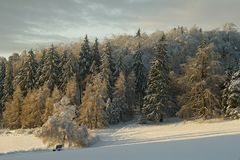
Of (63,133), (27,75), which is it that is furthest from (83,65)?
(63,133)

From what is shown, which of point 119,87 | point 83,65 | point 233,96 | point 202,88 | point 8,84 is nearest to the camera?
point 233,96

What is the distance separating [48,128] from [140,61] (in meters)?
37.8

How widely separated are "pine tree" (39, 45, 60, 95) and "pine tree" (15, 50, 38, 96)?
313 cm

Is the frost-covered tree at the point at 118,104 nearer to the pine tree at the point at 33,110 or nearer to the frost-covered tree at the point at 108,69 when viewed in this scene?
the frost-covered tree at the point at 108,69

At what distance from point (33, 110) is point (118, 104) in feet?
50.8

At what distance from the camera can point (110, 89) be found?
272 feet

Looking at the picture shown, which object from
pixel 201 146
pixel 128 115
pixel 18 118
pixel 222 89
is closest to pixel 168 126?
pixel 222 89

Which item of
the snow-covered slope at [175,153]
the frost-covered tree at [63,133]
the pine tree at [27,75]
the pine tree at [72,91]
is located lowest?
the frost-covered tree at [63,133]

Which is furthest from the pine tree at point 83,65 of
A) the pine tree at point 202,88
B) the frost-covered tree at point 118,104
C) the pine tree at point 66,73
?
the pine tree at point 202,88

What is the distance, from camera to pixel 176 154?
21984 mm

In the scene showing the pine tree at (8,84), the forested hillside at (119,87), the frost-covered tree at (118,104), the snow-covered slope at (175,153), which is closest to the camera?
the snow-covered slope at (175,153)

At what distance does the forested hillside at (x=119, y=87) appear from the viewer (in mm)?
70062

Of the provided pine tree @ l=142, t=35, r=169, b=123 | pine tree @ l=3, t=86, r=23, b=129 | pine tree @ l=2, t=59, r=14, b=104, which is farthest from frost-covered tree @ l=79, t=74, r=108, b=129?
pine tree @ l=2, t=59, r=14, b=104

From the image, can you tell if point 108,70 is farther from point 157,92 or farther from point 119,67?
point 157,92
